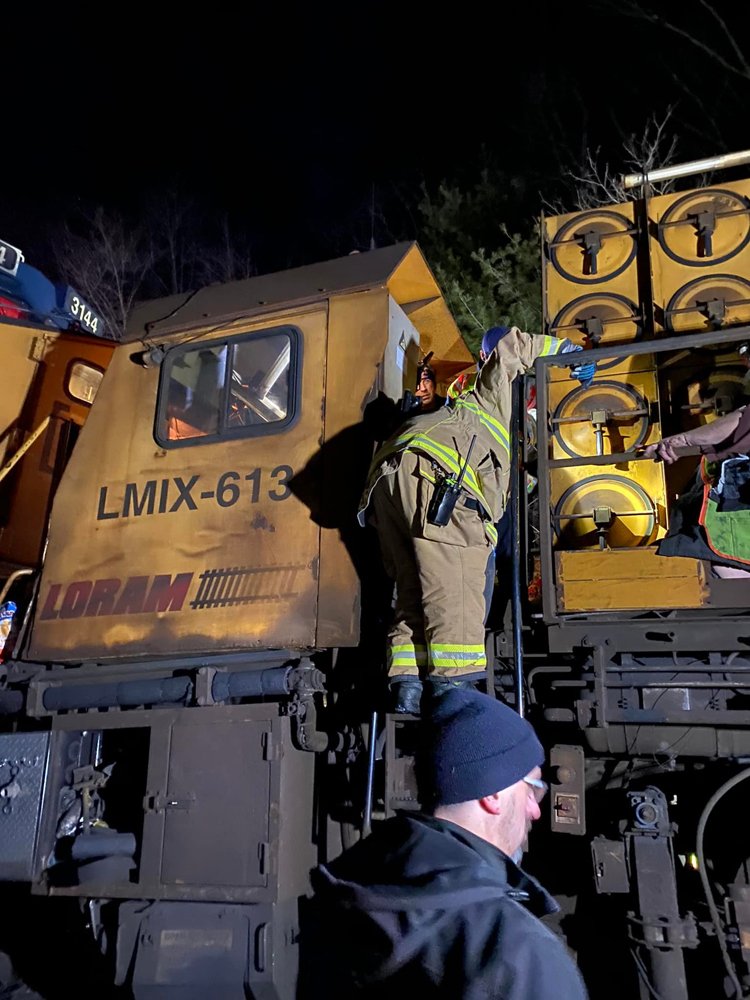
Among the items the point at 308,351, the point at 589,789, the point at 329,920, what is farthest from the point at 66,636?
the point at 329,920

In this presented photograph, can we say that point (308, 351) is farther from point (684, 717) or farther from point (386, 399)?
point (684, 717)

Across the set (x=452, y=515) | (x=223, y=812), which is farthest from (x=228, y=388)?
→ (x=223, y=812)

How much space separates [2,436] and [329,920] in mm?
4524

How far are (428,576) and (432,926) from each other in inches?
82.1

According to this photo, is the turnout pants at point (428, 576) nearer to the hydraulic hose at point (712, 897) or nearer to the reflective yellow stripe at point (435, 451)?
the reflective yellow stripe at point (435, 451)

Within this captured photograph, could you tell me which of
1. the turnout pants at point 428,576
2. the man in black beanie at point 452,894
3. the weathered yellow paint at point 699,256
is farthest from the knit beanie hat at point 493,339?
the man in black beanie at point 452,894

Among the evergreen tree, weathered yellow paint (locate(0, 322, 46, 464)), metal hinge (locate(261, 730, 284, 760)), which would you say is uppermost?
the evergreen tree

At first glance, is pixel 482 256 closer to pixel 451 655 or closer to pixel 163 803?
pixel 451 655

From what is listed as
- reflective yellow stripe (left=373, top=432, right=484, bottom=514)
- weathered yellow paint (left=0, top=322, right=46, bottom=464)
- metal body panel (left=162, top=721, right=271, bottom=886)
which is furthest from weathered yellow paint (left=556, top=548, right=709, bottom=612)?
weathered yellow paint (left=0, top=322, right=46, bottom=464)

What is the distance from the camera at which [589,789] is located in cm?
349

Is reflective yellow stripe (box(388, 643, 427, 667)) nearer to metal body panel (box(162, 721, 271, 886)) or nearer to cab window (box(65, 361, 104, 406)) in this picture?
metal body panel (box(162, 721, 271, 886))

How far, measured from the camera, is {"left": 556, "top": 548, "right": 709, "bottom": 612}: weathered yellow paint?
126 inches

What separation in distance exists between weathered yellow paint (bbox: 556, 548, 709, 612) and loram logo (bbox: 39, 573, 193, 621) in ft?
6.35

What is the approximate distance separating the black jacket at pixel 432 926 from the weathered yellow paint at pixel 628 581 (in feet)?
6.12
